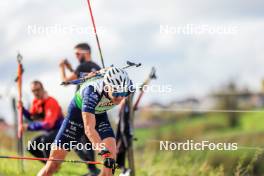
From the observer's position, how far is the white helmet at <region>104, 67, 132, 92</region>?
10438 millimetres

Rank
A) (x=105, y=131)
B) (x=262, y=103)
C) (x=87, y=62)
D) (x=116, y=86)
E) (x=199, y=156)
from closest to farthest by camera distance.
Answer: (x=116, y=86) < (x=105, y=131) < (x=87, y=62) < (x=199, y=156) < (x=262, y=103)

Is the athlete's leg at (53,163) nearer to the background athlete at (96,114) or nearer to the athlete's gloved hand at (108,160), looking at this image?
the background athlete at (96,114)

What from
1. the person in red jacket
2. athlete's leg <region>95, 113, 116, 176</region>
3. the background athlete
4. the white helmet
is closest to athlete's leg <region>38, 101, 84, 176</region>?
the background athlete

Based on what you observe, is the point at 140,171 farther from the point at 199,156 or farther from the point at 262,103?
the point at 262,103

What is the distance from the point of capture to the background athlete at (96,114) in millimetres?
10438

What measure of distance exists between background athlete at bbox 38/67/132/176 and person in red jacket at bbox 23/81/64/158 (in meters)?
2.64

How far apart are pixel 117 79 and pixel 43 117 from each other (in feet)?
13.6

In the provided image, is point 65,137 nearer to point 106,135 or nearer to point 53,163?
point 53,163

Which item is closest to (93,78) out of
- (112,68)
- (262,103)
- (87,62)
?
(112,68)

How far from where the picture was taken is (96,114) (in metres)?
11.2

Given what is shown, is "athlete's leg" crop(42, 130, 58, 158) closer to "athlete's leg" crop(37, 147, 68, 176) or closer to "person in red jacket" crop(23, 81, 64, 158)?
"person in red jacket" crop(23, 81, 64, 158)

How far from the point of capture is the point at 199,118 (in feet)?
241

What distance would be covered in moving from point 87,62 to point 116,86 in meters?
3.39

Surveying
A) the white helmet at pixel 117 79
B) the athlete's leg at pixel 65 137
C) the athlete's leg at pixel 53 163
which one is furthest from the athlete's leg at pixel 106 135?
the white helmet at pixel 117 79
